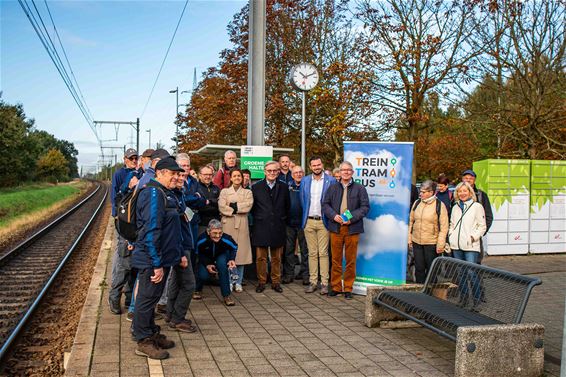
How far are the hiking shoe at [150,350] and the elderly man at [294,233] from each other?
13.9 ft

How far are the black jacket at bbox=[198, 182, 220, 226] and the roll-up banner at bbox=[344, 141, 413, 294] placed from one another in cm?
210

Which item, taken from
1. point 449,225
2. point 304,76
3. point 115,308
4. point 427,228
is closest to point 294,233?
point 427,228

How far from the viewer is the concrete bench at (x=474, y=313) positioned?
5152 mm

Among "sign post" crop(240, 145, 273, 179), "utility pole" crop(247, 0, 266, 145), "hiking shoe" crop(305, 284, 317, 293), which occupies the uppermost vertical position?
"utility pole" crop(247, 0, 266, 145)

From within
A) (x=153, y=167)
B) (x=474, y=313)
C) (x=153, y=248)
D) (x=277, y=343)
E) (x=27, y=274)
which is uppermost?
(x=153, y=167)

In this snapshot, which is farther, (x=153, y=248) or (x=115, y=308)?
(x=115, y=308)

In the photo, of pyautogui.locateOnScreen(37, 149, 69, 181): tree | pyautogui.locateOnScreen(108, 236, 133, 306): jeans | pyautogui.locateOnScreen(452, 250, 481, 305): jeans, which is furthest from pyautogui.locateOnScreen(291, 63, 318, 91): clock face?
pyautogui.locateOnScreen(37, 149, 69, 181): tree

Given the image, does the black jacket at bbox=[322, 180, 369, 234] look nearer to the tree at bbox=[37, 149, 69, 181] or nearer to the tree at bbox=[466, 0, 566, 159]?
the tree at bbox=[466, 0, 566, 159]

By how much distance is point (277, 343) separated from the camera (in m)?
6.26

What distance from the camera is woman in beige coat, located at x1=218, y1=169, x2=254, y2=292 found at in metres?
8.99

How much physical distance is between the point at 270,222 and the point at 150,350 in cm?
380

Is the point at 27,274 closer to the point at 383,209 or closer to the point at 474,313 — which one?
the point at 383,209

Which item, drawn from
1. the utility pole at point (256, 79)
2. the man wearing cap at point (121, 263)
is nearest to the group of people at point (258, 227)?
the man wearing cap at point (121, 263)

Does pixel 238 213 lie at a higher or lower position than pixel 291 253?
higher
